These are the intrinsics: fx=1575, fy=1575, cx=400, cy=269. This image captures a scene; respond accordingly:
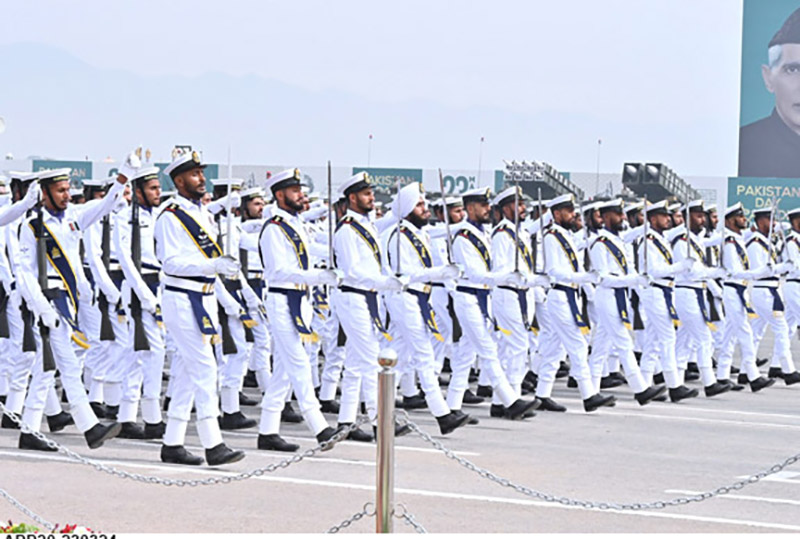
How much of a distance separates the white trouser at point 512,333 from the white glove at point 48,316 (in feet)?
13.9

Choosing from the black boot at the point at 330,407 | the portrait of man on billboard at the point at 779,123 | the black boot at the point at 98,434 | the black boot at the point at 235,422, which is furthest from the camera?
the portrait of man on billboard at the point at 779,123

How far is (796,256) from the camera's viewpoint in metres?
18.0

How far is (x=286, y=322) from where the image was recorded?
11.0 m

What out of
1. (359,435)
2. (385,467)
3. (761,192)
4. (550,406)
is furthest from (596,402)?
(761,192)

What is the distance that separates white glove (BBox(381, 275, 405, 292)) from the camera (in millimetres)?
11172

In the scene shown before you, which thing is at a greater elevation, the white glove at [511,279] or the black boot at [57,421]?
the white glove at [511,279]

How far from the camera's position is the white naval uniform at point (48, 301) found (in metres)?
10.5

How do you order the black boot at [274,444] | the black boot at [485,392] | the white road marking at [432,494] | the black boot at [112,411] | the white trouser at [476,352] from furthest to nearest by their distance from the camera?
the black boot at [485,392] < the white trouser at [476,352] < the black boot at [112,411] < the black boot at [274,444] < the white road marking at [432,494]

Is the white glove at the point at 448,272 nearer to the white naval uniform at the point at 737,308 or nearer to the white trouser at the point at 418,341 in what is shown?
the white trouser at the point at 418,341

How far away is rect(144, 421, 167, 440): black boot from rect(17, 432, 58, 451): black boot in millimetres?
970

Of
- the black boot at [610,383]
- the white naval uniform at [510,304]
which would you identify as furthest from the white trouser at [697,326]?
the white naval uniform at [510,304]

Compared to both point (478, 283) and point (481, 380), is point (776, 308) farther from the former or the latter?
point (478, 283)

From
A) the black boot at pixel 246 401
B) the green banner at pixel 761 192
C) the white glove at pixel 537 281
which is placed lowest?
the black boot at pixel 246 401

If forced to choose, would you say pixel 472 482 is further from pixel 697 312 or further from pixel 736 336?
pixel 736 336
